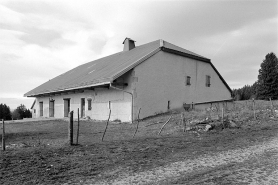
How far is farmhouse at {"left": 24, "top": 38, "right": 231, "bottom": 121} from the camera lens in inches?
610

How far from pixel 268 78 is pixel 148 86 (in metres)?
38.9

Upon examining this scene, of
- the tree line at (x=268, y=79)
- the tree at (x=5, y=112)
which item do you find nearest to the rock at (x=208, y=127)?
the tree line at (x=268, y=79)

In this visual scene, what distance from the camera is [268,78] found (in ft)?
150

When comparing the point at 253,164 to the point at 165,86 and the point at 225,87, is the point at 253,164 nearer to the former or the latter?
the point at 165,86

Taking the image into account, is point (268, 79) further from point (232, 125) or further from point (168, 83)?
point (232, 125)

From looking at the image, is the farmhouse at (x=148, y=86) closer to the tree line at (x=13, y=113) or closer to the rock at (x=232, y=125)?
the rock at (x=232, y=125)

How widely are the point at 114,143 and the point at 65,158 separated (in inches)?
81.7

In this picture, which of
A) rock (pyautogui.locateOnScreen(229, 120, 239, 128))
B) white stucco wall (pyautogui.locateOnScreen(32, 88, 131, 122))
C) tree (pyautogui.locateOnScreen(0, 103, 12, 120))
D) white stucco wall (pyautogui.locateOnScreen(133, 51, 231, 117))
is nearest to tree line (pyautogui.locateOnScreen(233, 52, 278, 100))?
white stucco wall (pyautogui.locateOnScreen(133, 51, 231, 117))

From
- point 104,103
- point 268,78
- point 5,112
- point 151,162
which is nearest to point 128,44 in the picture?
point 104,103

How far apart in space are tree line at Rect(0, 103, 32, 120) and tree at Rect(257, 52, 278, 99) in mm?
47307

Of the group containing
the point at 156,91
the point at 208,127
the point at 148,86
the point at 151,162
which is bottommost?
the point at 151,162

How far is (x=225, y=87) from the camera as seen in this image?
23141 mm

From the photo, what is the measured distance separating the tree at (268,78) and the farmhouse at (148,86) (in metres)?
27.5

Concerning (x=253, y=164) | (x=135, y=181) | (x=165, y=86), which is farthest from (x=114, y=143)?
(x=165, y=86)
